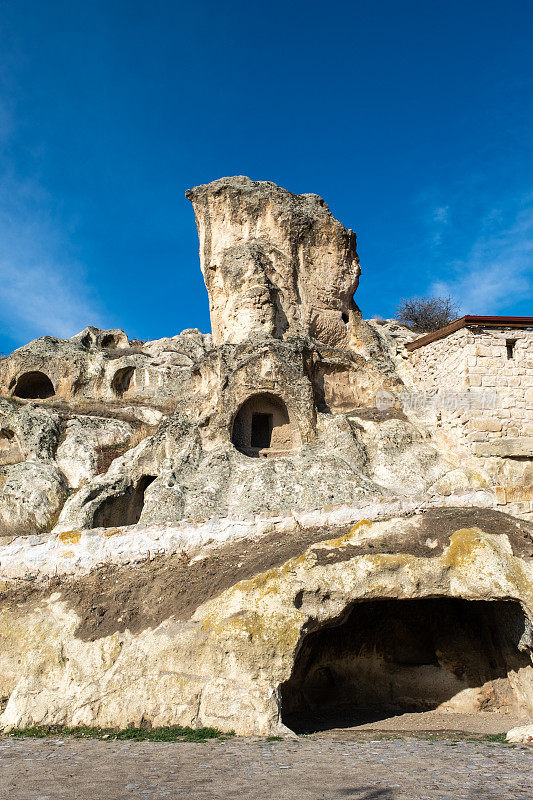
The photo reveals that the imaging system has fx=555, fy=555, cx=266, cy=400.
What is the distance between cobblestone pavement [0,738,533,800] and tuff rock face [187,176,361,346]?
59.2 ft

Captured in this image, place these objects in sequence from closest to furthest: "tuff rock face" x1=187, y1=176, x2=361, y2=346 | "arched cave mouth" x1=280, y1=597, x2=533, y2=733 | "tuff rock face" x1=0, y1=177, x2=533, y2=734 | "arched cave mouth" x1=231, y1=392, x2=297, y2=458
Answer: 1. "tuff rock face" x1=0, y1=177, x2=533, y2=734
2. "arched cave mouth" x1=280, y1=597, x2=533, y2=733
3. "arched cave mouth" x1=231, y1=392, x2=297, y2=458
4. "tuff rock face" x1=187, y1=176, x2=361, y2=346

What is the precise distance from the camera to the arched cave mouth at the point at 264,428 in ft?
65.2

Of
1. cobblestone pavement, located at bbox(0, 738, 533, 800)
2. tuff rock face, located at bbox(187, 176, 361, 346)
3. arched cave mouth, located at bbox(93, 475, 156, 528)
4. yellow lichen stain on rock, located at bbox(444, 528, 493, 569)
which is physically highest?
tuff rock face, located at bbox(187, 176, 361, 346)

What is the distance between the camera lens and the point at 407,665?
9.70 metres

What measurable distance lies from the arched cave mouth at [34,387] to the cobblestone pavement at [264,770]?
24.4 metres

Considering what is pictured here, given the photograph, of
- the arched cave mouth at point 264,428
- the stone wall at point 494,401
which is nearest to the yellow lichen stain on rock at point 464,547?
the stone wall at point 494,401

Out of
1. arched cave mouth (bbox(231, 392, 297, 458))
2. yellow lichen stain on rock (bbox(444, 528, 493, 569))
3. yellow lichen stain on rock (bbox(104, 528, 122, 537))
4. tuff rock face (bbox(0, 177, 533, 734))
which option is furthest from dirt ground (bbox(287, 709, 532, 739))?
arched cave mouth (bbox(231, 392, 297, 458))

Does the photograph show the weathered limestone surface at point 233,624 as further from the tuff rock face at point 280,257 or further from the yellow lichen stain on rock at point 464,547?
the tuff rock face at point 280,257

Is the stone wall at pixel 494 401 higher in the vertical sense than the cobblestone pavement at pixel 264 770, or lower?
higher

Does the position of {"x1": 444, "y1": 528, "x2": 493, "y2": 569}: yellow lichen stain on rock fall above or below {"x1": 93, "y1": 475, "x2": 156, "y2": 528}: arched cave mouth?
below

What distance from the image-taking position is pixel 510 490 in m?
15.0

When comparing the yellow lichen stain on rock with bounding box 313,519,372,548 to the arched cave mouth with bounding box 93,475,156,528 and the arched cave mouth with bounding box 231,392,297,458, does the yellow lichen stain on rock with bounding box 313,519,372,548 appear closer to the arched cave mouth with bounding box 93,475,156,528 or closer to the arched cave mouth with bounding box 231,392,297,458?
the arched cave mouth with bounding box 93,475,156,528

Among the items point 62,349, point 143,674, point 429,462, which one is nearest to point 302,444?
point 429,462

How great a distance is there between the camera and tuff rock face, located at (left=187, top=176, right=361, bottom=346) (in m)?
23.4
